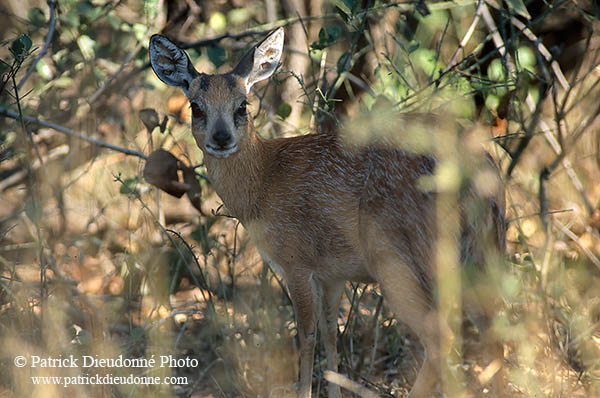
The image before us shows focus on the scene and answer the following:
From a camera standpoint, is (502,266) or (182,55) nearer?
(502,266)

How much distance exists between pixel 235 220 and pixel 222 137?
191 centimetres

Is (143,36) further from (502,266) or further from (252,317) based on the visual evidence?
(502,266)

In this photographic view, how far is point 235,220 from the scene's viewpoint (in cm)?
632

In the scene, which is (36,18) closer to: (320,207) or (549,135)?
(320,207)

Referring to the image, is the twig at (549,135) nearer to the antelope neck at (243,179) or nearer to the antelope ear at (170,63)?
the antelope neck at (243,179)

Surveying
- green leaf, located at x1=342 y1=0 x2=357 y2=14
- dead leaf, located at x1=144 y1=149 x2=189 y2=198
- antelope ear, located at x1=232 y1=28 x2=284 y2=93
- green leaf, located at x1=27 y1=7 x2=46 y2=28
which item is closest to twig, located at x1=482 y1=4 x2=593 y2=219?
green leaf, located at x1=342 y1=0 x2=357 y2=14

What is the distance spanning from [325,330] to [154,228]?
250cm

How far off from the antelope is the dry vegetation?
0.28 metres

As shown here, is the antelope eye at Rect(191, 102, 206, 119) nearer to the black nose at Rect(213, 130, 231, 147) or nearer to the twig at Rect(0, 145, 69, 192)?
the black nose at Rect(213, 130, 231, 147)

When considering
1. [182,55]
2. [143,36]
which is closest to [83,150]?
[143,36]

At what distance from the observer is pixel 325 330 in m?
5.04

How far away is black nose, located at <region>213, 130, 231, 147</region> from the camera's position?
178 inches

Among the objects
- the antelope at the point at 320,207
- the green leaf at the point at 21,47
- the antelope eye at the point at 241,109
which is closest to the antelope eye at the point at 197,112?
the antelope at the point at 320,207

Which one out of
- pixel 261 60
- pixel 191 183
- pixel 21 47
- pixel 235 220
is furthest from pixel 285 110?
pixel 21 47
